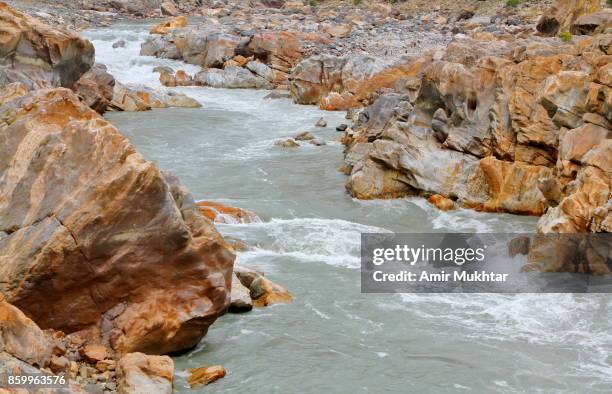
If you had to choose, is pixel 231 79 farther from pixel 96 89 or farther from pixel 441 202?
pixel 441 202

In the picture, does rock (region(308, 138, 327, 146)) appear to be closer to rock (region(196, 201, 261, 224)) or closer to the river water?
the river water

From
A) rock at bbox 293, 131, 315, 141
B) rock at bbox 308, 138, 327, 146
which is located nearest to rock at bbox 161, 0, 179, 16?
rock at bbox 293, 131, 315, 141

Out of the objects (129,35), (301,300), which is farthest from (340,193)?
(129,35)

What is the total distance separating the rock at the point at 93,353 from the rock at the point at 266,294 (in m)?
3.31

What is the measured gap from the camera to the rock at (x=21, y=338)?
25.7 ft

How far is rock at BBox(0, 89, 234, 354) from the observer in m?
9.12

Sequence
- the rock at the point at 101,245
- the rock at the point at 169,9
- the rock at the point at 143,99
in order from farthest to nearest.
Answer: the rock at the point at 169,9, the rock at the point at 143,99, the rock at the point at 101,245

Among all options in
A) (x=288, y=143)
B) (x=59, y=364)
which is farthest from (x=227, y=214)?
(x=59, y=364)

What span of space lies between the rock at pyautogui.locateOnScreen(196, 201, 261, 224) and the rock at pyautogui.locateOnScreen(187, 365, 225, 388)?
746 centimetres

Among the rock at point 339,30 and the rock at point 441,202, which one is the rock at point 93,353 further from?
the rock at point 339,30

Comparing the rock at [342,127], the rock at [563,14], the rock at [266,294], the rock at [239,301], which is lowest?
the rock at [342,127]

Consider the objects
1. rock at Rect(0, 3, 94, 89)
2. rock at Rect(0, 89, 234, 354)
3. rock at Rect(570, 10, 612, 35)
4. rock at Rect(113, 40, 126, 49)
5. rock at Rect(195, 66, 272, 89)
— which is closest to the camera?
rock at Rect(0, 89, 234, 354)

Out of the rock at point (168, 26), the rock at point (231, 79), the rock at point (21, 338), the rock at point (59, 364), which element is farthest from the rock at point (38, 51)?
the rock at point (168, 26)

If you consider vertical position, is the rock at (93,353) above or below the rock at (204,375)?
above
